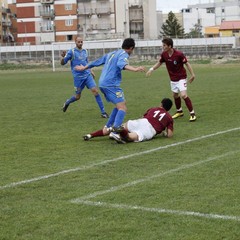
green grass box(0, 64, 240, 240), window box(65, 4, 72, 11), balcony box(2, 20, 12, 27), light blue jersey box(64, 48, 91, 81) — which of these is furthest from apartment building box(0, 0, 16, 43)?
green grass box(0, 64, 240, 240)

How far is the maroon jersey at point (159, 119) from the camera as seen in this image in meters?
10.7

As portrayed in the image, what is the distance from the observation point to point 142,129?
10688mm

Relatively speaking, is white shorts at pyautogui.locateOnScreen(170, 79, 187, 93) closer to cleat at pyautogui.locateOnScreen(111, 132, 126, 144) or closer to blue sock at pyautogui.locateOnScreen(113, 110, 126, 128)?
blue sock at pyautogui.locateOnScreen(113, 110, 126, 128)

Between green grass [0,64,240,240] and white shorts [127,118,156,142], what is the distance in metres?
0.21

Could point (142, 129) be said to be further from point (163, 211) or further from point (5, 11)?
point (5, 11)

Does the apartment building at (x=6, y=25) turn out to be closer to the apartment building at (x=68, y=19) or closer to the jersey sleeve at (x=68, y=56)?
the apartment building at (x=68, y=19)

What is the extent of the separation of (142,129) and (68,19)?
79578 millimetres

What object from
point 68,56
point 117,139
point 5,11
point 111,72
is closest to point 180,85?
point 68,56

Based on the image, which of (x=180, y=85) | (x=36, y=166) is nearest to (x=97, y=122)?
(x=180, y=85)

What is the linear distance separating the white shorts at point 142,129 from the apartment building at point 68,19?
75.7m

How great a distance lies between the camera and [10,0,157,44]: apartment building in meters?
87.5

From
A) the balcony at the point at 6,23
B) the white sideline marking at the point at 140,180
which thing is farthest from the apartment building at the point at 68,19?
the white sideline marking at the point at 140,180

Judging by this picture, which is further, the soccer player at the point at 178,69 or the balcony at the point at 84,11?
the balcony at the point at 84,11

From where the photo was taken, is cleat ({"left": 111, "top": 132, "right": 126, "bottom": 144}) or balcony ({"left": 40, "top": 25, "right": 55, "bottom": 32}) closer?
cleat ({"left": 111, "top": 132, "right": 126, "bottom": 144})
